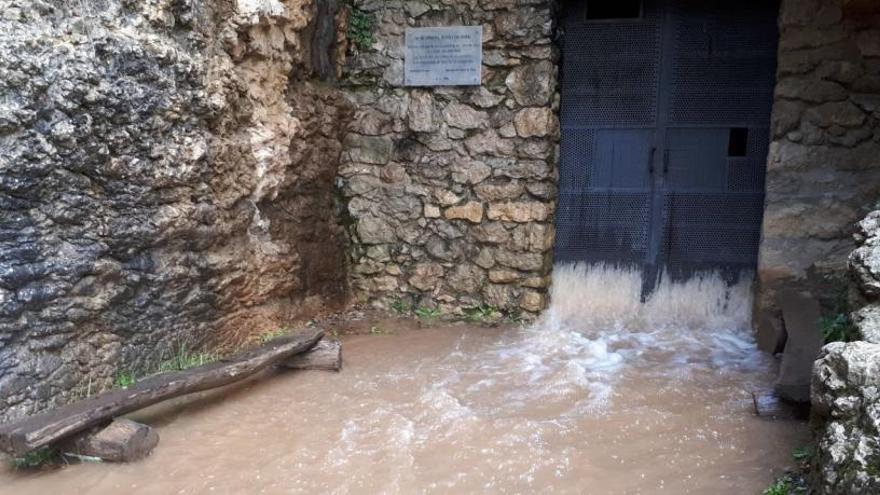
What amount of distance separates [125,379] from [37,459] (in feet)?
1.92

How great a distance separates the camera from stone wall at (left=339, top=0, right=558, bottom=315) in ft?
14.5

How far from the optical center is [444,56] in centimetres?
451

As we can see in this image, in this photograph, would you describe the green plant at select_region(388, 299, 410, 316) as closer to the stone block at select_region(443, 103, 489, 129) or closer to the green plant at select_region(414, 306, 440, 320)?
the green plant at select_region(414, 306, 440, 320)

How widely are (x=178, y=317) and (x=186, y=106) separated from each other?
3.43 feet

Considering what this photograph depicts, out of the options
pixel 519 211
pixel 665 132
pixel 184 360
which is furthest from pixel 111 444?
pixel 665 132

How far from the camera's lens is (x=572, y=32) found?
178 inches

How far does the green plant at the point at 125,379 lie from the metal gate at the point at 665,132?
2.81 metres

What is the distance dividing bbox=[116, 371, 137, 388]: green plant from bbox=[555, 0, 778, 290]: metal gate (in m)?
2.81

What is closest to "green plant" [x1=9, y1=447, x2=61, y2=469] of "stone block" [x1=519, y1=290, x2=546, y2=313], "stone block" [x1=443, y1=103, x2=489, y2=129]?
"stone block" [x1=519, y1=290, x2=546, y2=313]

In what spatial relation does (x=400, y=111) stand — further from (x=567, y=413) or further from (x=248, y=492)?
(x=248, y=492)

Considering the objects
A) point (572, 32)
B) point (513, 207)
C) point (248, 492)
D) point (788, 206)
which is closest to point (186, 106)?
point (248, 492)

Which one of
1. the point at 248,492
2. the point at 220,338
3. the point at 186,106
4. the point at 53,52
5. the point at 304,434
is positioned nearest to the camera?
the point at 248,492

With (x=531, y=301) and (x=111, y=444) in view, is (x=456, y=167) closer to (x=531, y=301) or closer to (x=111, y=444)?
(x=531, y=301)

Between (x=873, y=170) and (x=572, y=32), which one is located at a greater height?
(x=572, y=32)
